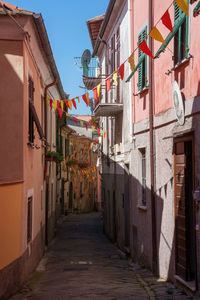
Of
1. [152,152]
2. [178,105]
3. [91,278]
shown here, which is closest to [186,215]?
[178,105]

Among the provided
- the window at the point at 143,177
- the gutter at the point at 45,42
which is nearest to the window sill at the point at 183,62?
the gutter at the point at 45,42

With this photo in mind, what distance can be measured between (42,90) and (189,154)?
7585 millimetres

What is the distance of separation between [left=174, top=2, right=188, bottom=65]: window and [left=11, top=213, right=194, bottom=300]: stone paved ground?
14.7 ft

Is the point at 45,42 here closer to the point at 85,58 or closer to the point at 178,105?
the point at 178,105

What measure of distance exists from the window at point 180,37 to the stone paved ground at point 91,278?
4.48m

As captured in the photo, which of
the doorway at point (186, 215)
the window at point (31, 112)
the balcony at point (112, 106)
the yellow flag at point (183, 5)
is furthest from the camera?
the balcony at point (112, 106)

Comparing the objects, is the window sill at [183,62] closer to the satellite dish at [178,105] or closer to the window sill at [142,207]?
the satellite dish at [178,105]

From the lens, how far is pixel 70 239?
19.7 meters

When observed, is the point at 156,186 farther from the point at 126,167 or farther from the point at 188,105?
the point at 126,167

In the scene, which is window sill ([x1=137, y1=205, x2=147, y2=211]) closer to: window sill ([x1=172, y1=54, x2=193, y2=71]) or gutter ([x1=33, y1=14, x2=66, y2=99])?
window sill ([x1=172, y1=54, x2=193, y2=71])

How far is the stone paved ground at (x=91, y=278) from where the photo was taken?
28.1 feet

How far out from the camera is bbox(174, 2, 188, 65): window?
26.7 ft

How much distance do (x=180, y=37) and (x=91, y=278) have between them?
5830mm

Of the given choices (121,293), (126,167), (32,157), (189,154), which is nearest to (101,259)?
(126,167)
